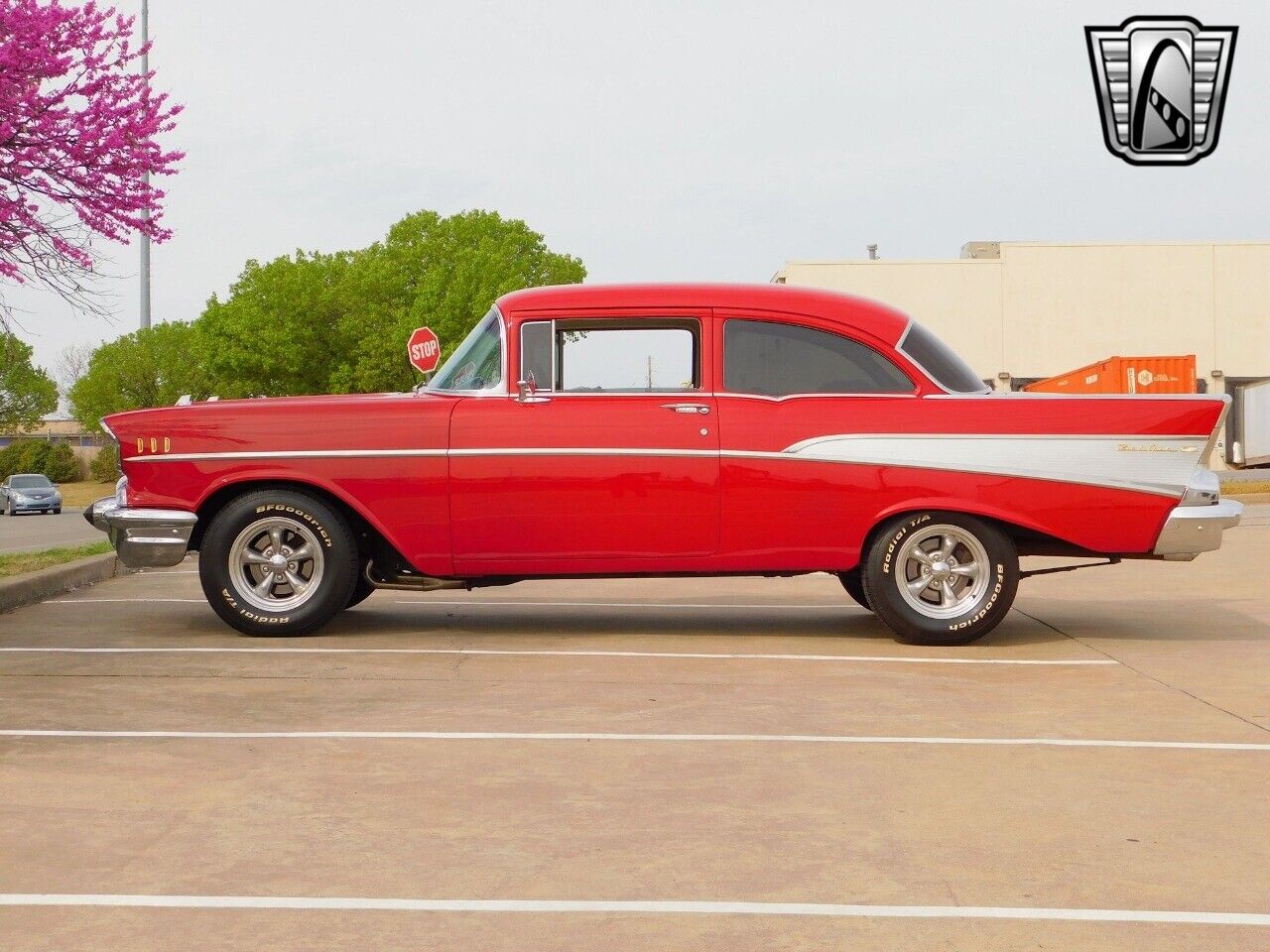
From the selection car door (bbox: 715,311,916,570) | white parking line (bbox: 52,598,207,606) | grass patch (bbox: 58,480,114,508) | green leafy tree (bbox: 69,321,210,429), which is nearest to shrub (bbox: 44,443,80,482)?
grass patch (bbox: 58,480,114,508)

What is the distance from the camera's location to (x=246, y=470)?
8.79 m

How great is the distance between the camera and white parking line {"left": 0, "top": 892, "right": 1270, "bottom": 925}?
380 cm

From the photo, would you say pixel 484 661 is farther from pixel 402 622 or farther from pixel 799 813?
pixel 799 813

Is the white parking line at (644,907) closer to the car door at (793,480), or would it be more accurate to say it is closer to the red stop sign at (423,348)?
the car door at (793,480)

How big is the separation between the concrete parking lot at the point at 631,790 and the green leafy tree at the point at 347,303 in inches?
1938

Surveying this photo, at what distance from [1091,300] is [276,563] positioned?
1864 inches

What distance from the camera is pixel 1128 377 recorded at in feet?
117

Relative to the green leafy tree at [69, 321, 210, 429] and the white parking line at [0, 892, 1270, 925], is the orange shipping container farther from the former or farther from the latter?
the green leafy tree at [69, 321, 210, 429]

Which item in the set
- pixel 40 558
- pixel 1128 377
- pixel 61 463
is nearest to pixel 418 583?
pixel 40 558

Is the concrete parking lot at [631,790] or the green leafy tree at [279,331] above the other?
the green leafy tree at [279,331]

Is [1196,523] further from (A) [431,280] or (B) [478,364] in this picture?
(A) [431,280]

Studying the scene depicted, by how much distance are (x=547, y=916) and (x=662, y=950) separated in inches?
14.4

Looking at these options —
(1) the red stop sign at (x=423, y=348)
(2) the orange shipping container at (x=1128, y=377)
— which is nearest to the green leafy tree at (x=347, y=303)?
(2) the orange shipping container at (x=1128, y=377)

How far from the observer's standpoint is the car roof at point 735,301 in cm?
885
